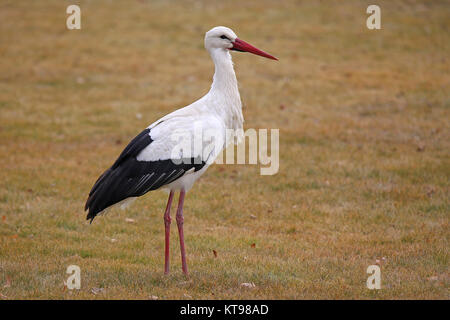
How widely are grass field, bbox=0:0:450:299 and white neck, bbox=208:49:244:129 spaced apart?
1706mm

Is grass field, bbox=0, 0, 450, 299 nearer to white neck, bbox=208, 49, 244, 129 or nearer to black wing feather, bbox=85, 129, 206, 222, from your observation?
black wing feather, bbox=85, 129, 206, 222

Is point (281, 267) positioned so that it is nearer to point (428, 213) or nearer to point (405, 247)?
point (405, 247)

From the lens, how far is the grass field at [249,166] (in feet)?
22.7

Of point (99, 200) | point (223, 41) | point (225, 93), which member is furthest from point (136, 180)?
point (223, 41)

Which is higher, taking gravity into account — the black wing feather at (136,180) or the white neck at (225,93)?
the white neck at (225,93)

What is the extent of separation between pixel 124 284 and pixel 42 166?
4.90 metres

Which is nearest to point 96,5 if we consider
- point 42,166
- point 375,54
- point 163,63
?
point 163,63

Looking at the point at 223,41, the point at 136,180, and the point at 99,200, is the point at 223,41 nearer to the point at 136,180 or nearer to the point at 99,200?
the point at 136,180

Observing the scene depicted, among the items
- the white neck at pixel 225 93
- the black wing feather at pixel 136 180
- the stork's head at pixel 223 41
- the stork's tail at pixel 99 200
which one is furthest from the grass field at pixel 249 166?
the stork's head at pixel 223 41

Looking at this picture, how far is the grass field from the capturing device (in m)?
6.92

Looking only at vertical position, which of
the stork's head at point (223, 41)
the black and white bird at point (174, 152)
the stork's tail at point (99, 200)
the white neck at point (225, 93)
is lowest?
the stork's tail at point (99, 200)

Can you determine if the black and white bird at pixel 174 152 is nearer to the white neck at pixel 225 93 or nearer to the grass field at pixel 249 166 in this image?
the white neck at pixel 225 93

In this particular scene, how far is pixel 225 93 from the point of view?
6949 millimetres

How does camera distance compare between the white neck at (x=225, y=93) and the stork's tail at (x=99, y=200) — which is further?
the white neck at (x=225, y=93)
